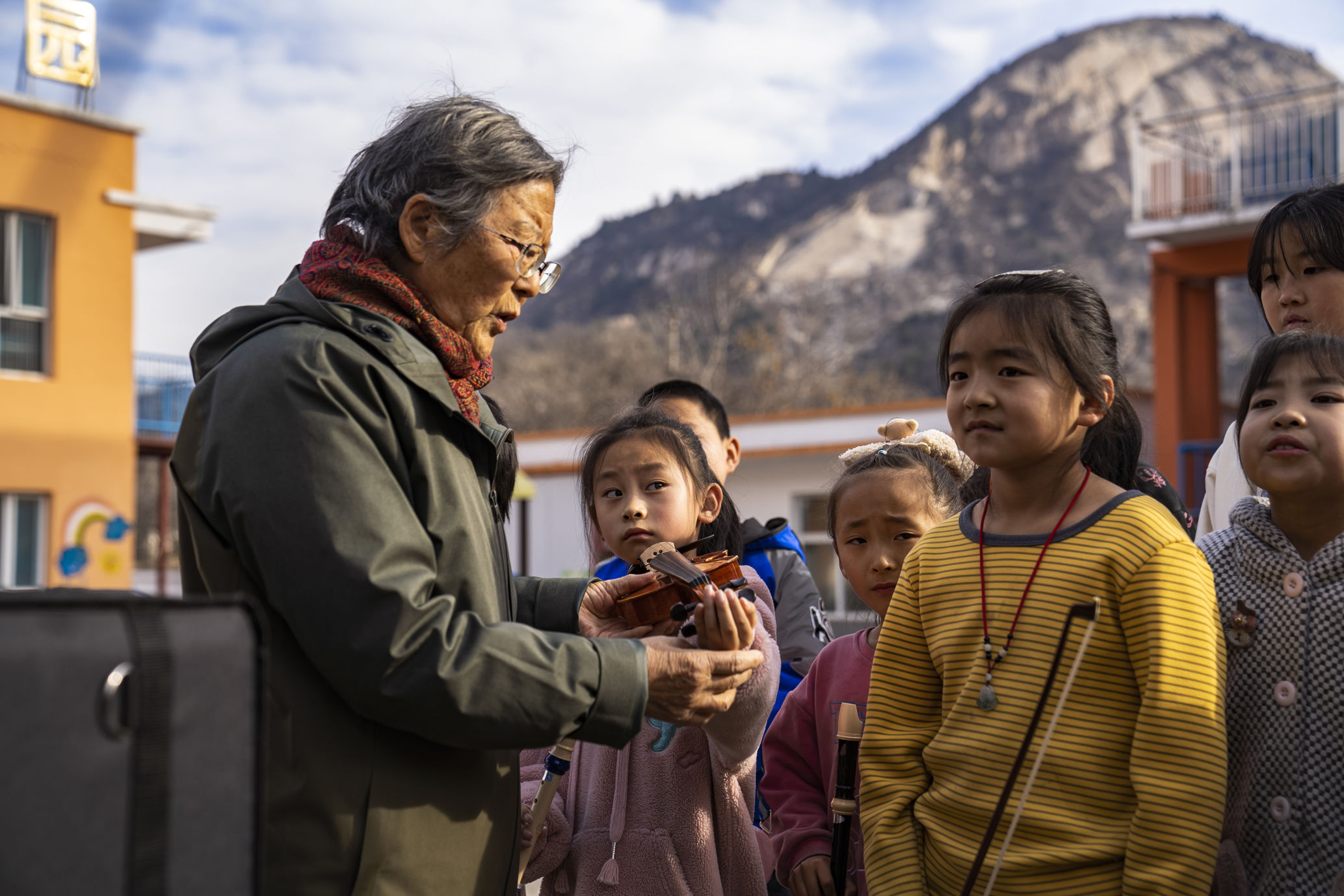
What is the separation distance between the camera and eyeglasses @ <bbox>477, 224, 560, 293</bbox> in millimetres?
2299

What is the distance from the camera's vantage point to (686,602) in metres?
2.46

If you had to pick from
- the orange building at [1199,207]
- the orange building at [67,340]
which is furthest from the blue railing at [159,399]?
the orange building at [1199,207]

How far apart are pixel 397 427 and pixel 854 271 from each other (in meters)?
76.9

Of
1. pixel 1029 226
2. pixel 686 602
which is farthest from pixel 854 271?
pixel 686 602

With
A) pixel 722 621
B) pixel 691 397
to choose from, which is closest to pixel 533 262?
pixel 722 621

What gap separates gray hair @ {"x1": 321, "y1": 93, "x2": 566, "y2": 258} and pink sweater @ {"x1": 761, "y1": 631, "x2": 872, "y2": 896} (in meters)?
1.31

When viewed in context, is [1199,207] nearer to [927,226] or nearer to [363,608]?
[363,608]

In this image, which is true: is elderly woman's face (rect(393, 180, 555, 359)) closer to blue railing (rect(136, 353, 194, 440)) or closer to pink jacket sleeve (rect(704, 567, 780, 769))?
pink jacket sleeve (rect(704, 567, 780, 769))

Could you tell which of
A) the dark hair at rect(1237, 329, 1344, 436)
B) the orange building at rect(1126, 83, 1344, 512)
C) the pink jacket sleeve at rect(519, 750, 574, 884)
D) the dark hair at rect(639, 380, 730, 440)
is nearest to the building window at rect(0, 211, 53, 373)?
the orange building at rect(1126, 83, 1344, 512)

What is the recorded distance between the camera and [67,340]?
16.5m

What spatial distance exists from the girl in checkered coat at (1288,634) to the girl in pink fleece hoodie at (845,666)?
81 centimetres

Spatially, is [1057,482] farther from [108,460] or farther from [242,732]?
[108,460]

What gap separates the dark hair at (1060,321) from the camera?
225 cm

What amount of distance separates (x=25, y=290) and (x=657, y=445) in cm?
1525
